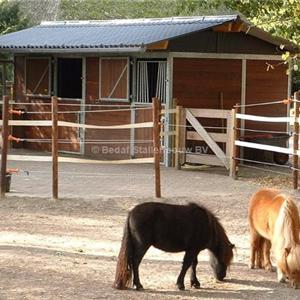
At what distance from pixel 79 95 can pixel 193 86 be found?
342 centimetres

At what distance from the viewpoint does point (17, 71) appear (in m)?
19.6

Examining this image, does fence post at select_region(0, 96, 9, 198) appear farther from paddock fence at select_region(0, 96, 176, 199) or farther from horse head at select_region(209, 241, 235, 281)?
horse head at select_region(209, 241, 235, 281)

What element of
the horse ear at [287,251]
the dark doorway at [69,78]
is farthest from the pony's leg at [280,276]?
the dark doorway at [69,78]

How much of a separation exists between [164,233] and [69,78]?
42.3 feet

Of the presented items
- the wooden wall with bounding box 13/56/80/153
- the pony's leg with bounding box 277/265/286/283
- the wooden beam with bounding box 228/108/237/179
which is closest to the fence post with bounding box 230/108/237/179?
the wooden beam with bounding box 228/108/237/179

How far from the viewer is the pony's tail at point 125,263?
6.12 m

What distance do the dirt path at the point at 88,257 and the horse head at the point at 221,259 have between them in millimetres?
106

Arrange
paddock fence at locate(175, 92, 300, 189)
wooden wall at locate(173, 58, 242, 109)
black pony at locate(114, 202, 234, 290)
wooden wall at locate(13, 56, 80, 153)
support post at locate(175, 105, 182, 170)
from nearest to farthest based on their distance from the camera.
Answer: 1. black pony at locate(114, 202, 234, 290)
2. paddock fence at locate(175, 92, 300, 189)
3. support post at locate(175, 105, 182, 170)
4. wooden wall at locate(173, 58, 242, 109)
5. wooden wall at locate(13, 56, 80, 153)

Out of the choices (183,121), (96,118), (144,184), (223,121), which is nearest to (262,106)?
(223,121)

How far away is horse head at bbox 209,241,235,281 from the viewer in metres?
6.45

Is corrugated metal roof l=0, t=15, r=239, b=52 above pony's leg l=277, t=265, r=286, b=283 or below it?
above

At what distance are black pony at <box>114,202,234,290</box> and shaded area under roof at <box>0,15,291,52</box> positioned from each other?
28.8 ft

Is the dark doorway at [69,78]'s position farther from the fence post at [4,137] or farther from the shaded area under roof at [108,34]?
the fence post at [4,137]

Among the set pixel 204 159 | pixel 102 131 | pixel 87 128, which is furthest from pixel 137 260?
pixel 102 131
